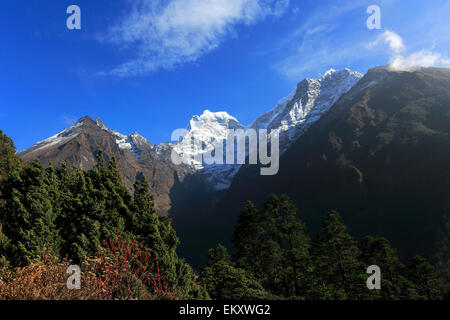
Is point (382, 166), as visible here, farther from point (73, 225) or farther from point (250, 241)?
point (73, 225)

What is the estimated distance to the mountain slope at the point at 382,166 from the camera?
71375 millimetres

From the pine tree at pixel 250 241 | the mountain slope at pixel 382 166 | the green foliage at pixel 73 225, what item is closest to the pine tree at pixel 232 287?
the green foliage at pixel 73 225

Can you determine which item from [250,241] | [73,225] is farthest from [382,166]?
[73,225]

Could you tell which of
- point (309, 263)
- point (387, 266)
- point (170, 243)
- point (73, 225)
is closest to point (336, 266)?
point (309, 263)

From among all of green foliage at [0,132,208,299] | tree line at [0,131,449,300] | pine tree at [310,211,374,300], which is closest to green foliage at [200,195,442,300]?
pine tree at [310,211,374,300]

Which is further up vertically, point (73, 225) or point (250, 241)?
point (73, 225)

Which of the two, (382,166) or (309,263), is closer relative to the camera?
(309,263)

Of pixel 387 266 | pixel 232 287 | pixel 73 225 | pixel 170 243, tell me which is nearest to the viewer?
pixel 170 243

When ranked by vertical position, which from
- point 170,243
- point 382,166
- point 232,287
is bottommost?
Answer: point 232,287

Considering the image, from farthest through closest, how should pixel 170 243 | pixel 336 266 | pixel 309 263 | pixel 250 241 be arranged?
pixel 250 241 → pixel 309 263 → pixel 336 266 → pixel 170 243

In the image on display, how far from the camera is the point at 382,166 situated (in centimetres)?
9812

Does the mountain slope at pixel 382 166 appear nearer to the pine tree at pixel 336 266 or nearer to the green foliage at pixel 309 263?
the green foliage at pixel 309 263
